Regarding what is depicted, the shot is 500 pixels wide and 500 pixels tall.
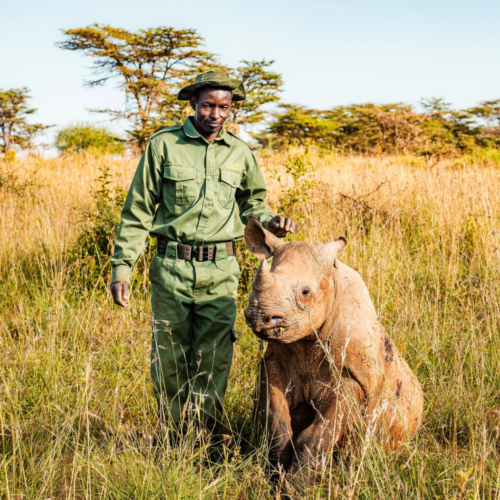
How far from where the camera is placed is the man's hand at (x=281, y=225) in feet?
9.02

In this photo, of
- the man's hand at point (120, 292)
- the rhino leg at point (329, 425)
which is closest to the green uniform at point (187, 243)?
the man's hand at point (120, 292)

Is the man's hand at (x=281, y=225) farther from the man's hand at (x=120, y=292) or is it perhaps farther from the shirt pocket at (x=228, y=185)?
the man's hand at (x=120, y=292)

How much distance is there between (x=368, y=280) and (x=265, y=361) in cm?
216

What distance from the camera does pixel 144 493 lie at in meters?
2.29

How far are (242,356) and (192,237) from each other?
4.01 ft

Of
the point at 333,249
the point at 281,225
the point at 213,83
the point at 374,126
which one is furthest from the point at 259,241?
the point at 374,126

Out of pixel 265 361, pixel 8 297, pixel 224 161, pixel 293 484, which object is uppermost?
pixel 224 161

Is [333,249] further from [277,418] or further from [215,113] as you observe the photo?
[215,113]

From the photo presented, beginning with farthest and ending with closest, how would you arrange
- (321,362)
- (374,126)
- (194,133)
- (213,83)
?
1. (374,126)
2. (194,133)
3. (213,83)
4. (321,362)

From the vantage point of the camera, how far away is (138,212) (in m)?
3.17

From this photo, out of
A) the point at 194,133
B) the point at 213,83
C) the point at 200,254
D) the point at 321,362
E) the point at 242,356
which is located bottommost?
the point at 242,356

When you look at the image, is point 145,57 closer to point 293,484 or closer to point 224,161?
point 224,161

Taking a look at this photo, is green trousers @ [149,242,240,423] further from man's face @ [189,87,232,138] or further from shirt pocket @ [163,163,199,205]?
man's face @ [189,87,232,138]

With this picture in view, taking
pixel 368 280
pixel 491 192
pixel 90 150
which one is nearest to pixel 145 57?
pixel 90 150
